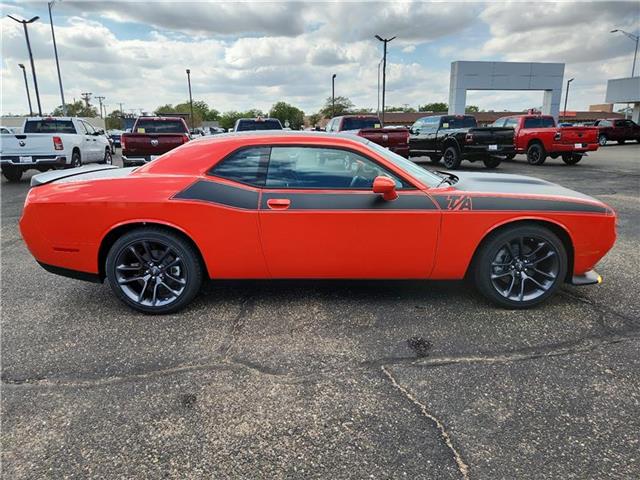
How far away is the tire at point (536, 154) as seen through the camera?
15.9 metres

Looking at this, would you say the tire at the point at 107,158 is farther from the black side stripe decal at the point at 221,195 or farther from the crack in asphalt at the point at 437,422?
the crack in asphalt at the point at 437,422

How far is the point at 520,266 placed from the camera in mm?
3682

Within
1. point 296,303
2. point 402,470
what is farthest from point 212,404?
point 296,303

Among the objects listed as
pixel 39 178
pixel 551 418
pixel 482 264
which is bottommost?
pixel 551 418

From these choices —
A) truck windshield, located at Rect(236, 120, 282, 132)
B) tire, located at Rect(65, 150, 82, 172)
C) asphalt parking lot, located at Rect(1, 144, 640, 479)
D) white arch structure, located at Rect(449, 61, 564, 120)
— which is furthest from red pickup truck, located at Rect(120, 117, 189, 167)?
white arch structure, located at Rect(449, 61, 564, 120)

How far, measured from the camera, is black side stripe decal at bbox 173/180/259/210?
3516 millimetres

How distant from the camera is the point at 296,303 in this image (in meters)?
3.89

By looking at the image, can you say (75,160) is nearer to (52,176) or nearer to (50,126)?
(50,126)

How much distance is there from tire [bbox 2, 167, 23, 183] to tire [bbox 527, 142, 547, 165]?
53.8ft

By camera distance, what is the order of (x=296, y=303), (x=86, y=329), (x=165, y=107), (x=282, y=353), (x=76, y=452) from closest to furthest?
(x=76, y=452)
(x=282, y=353)
(x=86, y=329)
(x=296, y=303)
(x=165, y=107)

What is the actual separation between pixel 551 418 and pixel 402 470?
930 mm

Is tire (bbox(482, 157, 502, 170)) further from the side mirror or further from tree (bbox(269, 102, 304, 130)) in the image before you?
tree (bbox(269, 102, 304, 130))

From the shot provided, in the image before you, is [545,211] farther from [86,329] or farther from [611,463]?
[86,329]

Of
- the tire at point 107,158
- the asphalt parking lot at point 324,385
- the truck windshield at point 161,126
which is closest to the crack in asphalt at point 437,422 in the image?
the asphalt parking lot at point 324,385
